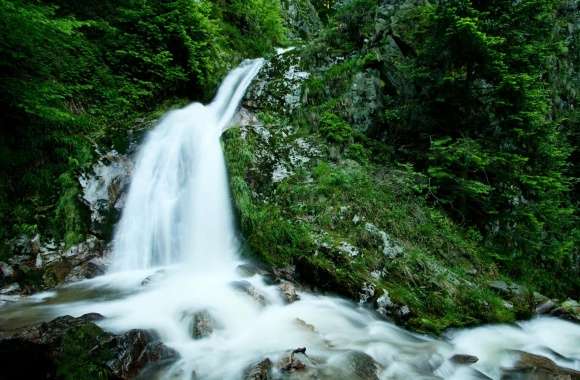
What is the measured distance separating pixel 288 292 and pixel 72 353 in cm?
303

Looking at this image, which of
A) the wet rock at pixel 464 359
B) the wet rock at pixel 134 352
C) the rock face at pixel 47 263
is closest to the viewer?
the wet rock at pixel 134 352

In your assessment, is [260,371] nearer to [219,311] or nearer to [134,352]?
[134,352]

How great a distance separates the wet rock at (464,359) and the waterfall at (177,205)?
408 centimetres

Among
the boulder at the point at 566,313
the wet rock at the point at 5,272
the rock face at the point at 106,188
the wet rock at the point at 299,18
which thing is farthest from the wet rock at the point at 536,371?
the wet rock at the point at 299,18

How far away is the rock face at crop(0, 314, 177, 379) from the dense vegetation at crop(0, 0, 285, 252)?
283 cm

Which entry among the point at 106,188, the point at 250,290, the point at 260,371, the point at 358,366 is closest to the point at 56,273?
the point at 106,188

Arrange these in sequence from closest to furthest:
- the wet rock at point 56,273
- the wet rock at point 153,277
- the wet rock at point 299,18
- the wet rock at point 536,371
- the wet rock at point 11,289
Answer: the wet rock at point 536,371 < the wet rock at point 11,289 < the wet rock at point 56,273 < the wet rock at point 153,277 < the wet rock at point 299,18

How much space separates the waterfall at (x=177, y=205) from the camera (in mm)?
6824

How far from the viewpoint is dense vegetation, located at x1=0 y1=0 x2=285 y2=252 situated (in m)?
5.71

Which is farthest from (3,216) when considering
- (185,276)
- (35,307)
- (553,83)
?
(553,83)

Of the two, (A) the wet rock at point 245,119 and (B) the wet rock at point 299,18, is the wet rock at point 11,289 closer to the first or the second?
(A) the wet rock at point 245,119

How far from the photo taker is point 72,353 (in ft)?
11.5

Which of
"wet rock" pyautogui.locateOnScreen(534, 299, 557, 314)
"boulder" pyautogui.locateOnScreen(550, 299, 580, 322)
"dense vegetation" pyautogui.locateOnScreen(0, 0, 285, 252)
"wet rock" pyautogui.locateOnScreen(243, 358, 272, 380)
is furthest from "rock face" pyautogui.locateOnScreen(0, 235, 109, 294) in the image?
"boulder" pyautogui.locateOnScreen(550, 299, 580, 322)

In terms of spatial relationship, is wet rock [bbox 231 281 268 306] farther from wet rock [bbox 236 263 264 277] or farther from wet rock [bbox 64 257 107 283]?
wet rock [bbox 64 257 107 283]
